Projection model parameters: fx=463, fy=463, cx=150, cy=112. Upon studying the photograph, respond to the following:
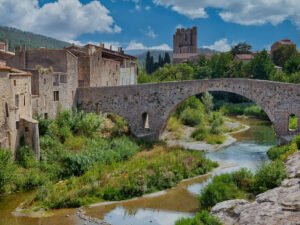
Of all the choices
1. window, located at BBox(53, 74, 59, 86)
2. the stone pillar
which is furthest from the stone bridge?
the stone pillar

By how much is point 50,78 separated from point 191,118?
55.8 ft

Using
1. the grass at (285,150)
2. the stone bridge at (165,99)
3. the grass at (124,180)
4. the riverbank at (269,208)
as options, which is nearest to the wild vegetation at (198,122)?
the stone bridge at (165,99)

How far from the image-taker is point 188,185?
24.4 meters

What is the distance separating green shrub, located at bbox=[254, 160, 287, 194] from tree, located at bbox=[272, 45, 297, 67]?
62019 mm

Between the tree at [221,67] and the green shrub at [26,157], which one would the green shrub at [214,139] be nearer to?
the green shrub at [26,157]

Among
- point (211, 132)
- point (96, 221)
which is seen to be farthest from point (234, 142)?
point (96, 221)

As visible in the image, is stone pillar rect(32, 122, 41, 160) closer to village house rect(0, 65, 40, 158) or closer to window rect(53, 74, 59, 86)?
village house rect(0, 65, 40, 158)

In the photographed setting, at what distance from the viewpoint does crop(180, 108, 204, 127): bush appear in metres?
44.6

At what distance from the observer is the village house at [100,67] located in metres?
38.2

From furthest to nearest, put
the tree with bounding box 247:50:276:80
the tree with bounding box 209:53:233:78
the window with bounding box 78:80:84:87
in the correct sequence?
the tree with bounding box 209:53:233:78
the tree with bounding box 247:50:276:80
the window with bounding box 78:80:84:87

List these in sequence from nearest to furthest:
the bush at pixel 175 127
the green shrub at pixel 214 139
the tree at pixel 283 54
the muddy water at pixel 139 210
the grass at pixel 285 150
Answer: the muddy water at pixel 139 210
the grass at pixel 285 150
the green shrub at pixel 214 139
the bush at pixel 175 127
the tree at pixel 283 54

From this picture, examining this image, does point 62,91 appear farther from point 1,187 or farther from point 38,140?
point 1,187

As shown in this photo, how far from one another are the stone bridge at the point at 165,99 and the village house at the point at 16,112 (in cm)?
844

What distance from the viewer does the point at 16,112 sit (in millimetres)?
26172
